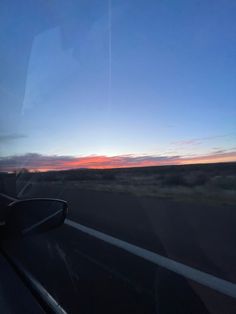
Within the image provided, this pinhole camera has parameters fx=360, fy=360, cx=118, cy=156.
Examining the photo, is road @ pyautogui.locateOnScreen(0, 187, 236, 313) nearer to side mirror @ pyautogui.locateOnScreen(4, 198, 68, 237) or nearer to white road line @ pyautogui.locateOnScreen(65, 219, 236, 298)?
white road line @ pyautogui.locateOnScreen(65, 219, 236, 298)

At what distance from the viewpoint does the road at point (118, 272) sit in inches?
129

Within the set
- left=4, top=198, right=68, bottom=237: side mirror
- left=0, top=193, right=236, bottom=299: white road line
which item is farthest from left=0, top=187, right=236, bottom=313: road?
left=4, top=198, right=68, bottom=237: side mirror

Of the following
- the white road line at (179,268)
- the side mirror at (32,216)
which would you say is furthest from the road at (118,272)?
the side mirror at (32,216)

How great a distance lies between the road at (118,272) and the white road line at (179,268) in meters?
0.11

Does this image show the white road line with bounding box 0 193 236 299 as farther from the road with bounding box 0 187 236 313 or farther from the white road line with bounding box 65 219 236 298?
the road with bounding box 0 187 236 313

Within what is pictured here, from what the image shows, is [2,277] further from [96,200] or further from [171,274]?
[96,200]

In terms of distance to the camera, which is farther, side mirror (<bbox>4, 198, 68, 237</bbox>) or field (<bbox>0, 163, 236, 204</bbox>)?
field (<bbox>0, 163, 236, 204</bbox>)

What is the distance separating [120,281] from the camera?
386cm

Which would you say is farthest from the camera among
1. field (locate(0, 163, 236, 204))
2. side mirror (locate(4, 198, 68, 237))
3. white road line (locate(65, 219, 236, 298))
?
field (locate(0, 163, 236, 204))

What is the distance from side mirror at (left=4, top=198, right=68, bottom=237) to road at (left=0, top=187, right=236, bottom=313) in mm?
781

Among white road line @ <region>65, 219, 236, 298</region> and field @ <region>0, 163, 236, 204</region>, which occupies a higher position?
field @ <region>0, 163, 236, 204</region>

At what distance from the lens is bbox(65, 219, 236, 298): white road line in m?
3.82

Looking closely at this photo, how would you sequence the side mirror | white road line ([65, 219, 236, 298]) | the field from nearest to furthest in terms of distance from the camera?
the side mirror → white road line ([65, 219, 236, 298]) → the field

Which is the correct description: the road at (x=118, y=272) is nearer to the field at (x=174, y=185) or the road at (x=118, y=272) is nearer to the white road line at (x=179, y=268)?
the white road line at (x=179, y=268)
